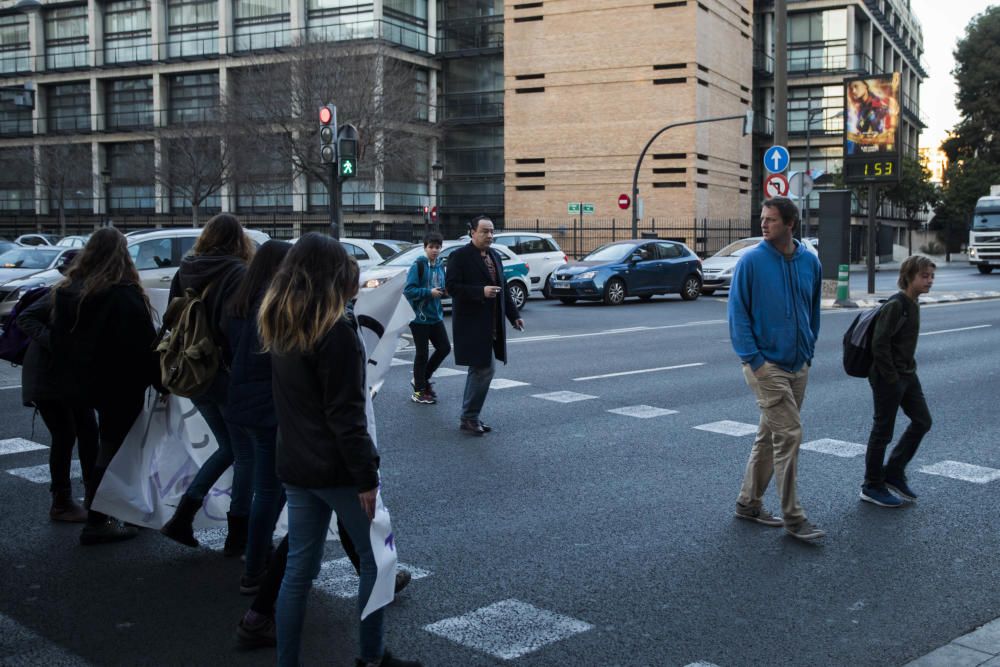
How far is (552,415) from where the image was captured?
10102 mm

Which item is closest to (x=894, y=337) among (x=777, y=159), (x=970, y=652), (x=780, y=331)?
(x=780, y=331)

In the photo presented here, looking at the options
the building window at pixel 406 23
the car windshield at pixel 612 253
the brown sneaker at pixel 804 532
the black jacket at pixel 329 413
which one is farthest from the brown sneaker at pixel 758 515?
the building window at pixel 406 23

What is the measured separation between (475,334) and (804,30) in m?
53.7

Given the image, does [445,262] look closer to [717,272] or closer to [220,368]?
[717,272]

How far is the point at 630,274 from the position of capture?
25.6 m

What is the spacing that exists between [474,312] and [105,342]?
3847 mm

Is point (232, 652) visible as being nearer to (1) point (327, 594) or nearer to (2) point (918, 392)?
(1) point (327, 594)

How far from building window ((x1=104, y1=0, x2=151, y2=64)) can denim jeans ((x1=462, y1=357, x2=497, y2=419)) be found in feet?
175

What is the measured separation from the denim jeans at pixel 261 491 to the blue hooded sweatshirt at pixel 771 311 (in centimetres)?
272

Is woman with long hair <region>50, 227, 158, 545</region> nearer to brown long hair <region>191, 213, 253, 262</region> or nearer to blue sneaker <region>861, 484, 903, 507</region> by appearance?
brown long hair <region>191, 213, 253, 262</region>

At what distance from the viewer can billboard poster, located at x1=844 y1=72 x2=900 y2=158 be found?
84.5ft

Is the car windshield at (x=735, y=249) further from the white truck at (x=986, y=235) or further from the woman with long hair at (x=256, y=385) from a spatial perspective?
the woman with long hair at (x=256, y=385)

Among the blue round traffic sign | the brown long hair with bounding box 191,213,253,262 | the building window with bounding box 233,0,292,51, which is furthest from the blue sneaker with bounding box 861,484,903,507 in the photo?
the building window with bounding box 233,0,292,51

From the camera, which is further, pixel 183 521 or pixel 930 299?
pixel 930 299
